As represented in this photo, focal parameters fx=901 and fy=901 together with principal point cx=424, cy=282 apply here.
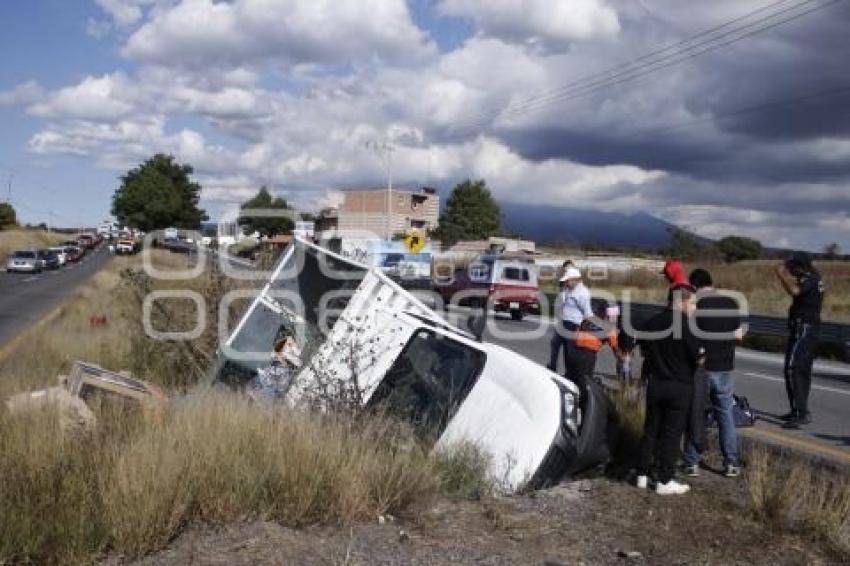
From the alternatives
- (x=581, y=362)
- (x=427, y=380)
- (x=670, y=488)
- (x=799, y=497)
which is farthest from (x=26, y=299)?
(x=799, y=497)

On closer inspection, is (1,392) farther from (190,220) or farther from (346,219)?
(346,219)

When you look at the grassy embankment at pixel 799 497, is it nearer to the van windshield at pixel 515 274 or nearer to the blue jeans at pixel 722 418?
the blue jeans at pixel 722 418

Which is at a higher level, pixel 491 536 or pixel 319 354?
pixel 319 354

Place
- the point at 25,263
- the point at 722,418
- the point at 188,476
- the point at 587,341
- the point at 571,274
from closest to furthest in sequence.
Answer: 1. the point at 188,476
2. the point at 722,418
3. the point at 587,341
4. the point at 571,274
5. the point at 25,263

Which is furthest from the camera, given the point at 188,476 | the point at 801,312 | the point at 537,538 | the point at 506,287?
the point at 506,287

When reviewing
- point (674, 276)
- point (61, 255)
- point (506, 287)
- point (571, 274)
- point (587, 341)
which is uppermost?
point (674, 276)

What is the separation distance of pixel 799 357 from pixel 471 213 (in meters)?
104

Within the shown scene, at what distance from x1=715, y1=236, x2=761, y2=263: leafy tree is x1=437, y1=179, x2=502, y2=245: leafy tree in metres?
29.2

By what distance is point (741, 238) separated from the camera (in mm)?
101688

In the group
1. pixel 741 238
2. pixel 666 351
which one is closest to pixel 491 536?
pixel 666 351

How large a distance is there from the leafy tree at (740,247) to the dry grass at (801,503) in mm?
88891

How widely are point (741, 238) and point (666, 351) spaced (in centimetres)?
10117

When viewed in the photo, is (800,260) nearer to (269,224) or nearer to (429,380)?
(429,380)

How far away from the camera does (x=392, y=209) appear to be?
119000mm
